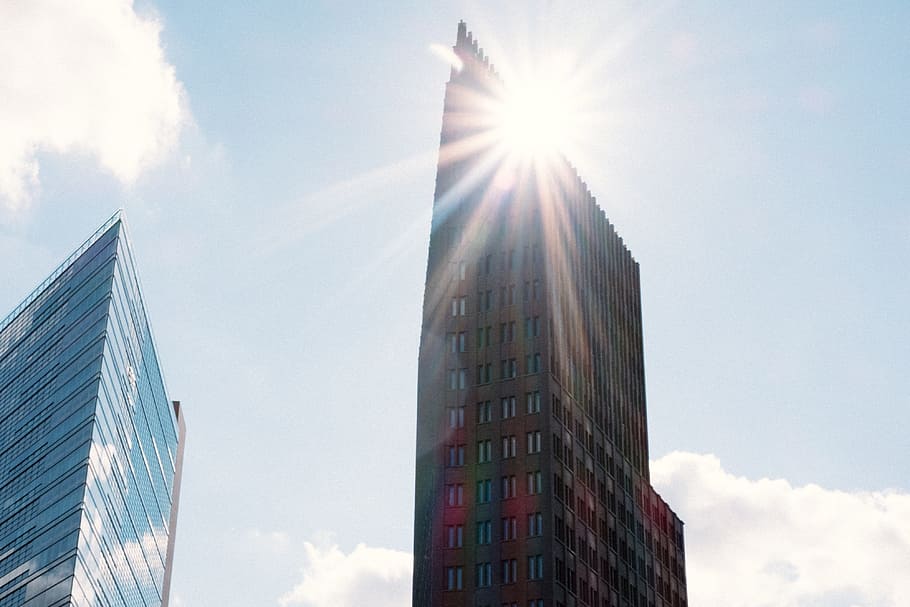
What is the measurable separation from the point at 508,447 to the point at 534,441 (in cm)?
305

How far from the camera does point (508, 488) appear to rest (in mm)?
146500

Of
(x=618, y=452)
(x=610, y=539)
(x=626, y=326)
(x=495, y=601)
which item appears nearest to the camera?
(x=495, y=601)

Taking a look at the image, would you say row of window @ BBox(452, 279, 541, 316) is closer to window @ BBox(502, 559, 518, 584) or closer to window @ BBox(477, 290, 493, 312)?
window @ BBox(477, 290, 493, 312)

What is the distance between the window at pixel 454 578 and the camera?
141625mm

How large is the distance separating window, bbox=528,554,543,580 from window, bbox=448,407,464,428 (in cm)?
1915

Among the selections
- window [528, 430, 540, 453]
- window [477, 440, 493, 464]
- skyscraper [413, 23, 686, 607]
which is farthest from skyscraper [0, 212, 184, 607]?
window [528, 430, 540, 453]

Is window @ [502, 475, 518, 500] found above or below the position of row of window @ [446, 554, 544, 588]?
above

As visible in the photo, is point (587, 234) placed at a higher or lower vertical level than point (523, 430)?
higher

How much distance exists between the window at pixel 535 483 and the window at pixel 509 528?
12.3ft

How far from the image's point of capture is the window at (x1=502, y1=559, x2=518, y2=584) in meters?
140

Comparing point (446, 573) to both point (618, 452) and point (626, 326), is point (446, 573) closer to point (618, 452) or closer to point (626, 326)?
point (618, 452)

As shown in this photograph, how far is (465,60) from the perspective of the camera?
586 ft

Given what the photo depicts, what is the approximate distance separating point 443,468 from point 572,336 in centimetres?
2639

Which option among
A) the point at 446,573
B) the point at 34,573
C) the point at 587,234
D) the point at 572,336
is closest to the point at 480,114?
the point at 587,234
